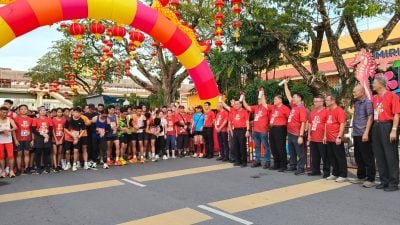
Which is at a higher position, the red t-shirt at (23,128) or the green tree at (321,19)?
the green tree at (321,19)

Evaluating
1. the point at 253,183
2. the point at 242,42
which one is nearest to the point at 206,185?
the point at 253,183

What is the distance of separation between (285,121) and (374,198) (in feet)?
9.01

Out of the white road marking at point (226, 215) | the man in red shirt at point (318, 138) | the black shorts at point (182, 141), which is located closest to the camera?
the white road marking at point (226, 215)

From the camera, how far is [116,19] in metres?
9.56

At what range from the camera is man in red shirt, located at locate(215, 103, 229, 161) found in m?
9.52

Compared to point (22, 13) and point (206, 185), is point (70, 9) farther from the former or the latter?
point (206, 185)

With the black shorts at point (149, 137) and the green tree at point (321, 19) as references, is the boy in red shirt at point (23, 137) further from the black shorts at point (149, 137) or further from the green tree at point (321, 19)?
the green tree at point (321, 19)

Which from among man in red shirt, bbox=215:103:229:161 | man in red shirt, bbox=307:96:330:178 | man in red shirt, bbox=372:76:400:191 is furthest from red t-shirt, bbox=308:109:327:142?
man in red shirt, bbox=215:103:229:161

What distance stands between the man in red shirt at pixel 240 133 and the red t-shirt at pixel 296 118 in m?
1.26

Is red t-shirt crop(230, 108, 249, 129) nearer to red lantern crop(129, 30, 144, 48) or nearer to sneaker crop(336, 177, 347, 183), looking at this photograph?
sneaker crop(336, 177, 347, 183)

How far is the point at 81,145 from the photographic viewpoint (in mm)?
8945

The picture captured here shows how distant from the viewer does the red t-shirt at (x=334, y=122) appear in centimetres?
677

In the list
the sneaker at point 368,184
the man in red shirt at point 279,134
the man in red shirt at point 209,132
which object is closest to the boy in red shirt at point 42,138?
the man in red shirt at point 209,132

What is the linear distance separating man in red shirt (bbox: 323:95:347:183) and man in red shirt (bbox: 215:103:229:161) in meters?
3.04
